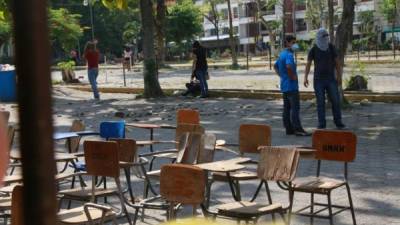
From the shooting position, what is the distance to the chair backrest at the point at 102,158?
17.8ft

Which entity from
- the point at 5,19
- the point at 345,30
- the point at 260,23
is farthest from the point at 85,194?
the point at 260,23

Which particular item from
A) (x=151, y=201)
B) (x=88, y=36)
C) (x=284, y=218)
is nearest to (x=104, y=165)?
(x=151, y=201)

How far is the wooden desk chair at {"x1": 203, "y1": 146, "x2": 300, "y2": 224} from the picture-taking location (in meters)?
5.02

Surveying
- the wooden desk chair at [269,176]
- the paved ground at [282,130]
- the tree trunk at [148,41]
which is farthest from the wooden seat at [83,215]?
the tree trunk at [148,41]

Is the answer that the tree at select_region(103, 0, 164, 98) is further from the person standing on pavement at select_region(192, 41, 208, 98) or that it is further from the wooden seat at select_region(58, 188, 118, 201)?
the wooden seat at select_region(58, 188, 118, 201)

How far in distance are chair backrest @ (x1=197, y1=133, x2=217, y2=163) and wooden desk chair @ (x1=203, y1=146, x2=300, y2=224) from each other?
0.88 metres

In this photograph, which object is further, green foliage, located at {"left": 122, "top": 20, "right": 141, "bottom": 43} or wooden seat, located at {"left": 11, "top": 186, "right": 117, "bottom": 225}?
green foliage, located at {"left": 122, "top": 20, "right": 141, "bottom": 43}

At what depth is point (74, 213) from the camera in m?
5.14

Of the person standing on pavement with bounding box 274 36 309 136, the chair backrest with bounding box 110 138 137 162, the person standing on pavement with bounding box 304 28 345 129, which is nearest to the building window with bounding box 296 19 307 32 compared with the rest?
the person standing on pavement with bounding box 304 28 345 129

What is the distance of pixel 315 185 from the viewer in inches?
224

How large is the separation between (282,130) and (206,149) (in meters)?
6.18

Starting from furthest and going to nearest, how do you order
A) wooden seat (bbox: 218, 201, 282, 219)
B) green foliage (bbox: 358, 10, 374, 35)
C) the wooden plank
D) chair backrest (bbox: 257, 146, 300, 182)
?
green foliage (bbox: 358, 10, 374, 35), chair backrest (bbox: 257, 146, 300, 182), wooden seat (bbox: 218, 201, 282, 219), the wooden plank

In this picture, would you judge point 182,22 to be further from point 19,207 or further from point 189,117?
point 19,207

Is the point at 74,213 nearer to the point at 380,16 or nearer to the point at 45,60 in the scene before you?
the point at 45,60
